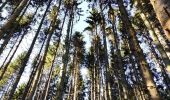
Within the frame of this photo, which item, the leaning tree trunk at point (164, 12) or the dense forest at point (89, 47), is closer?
the leaning tree trunk at point (164, 12)

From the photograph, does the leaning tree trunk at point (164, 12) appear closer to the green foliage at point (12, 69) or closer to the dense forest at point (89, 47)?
the dense forest at point (89, 47)

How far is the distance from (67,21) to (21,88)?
42.2 feet

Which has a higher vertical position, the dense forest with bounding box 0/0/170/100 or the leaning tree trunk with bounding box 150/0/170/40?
the dense forest with bounding box 0/0/170/100

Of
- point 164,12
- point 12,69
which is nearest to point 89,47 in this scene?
point 12,69

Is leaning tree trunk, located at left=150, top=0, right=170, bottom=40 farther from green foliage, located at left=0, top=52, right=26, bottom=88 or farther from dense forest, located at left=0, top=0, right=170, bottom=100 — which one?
green foliage, located at left=0, top=52, right=26, bottom=88

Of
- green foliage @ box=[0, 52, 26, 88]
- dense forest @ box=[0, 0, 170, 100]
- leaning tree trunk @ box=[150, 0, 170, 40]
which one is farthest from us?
green foliage @ box=[0, 52, 26, 88]

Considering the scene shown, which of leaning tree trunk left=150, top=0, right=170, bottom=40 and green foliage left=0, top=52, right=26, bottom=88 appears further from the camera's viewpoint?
green foliage left=0, top=52, right=26, bottom=88

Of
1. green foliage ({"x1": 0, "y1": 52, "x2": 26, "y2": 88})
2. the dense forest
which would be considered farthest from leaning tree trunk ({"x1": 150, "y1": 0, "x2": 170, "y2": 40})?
green foliage ({"x1": 0, "y1": 52, "x2": 26, "y2": 88})

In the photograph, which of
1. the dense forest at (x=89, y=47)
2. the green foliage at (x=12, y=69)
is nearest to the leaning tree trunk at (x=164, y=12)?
the dense forest at (x=89, y=47)

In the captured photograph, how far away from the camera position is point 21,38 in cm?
2014

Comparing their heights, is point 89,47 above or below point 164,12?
above

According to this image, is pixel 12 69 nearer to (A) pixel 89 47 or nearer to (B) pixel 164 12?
(A) pixel 89 47

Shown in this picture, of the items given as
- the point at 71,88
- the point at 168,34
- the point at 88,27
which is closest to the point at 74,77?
the point at 71,88

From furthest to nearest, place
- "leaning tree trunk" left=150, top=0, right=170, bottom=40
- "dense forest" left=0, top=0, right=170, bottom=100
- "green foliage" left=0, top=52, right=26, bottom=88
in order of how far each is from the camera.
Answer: "green foliage" left=0, top=52, right=26, bottom=88, "dense forest" left=0, top=0, right=170, bottom=100, "leaning tree trunk" left=150, top=0, right=170, bottom=40
